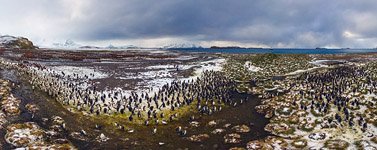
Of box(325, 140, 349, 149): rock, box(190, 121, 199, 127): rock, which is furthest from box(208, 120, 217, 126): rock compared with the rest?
box(325, 140, 349, 149): rock

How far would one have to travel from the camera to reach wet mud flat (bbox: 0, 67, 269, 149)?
34.2 m

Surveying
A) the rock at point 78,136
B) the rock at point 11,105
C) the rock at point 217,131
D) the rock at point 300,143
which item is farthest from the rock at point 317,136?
the rock at point 11,105

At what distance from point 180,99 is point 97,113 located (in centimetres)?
1272

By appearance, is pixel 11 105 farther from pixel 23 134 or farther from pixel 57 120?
pixel 23 134

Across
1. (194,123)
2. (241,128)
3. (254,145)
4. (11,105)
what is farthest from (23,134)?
(241,128)

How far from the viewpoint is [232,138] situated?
3603cm

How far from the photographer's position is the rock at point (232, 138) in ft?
115

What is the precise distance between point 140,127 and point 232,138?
433 inches

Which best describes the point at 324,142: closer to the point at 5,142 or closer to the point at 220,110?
the point at 220,110

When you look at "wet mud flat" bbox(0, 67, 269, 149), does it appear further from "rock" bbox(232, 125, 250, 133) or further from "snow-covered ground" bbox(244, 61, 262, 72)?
"snow-covered ground" bbox(244, 61, 262, 72)

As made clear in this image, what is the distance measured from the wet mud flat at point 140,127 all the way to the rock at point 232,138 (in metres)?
0.43

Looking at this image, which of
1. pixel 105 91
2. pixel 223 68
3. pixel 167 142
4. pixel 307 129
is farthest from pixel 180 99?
pixel 223 68

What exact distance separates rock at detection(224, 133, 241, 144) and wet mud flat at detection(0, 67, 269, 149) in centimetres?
43

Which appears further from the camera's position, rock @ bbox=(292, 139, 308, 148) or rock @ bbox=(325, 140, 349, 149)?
rock @ bbox=(292, 139, 308, 148)
